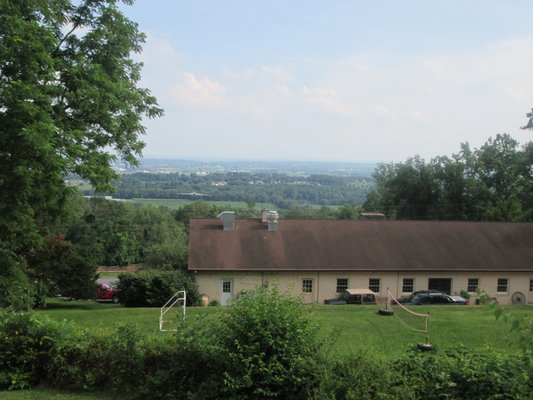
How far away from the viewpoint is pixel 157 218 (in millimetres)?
88625

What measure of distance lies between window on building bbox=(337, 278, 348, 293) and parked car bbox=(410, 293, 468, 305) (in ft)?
14.5

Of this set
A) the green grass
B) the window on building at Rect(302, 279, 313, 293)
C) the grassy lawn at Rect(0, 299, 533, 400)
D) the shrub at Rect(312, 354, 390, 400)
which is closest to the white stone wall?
the window on building at Rect(302, 279, 313, 293)

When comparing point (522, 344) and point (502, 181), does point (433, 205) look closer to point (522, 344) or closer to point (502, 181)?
point (502, 181)

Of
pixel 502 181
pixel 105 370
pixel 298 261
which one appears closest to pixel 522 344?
pixel 105 370

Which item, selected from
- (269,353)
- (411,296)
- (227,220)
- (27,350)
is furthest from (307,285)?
(269,353)

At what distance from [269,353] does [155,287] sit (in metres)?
23.3

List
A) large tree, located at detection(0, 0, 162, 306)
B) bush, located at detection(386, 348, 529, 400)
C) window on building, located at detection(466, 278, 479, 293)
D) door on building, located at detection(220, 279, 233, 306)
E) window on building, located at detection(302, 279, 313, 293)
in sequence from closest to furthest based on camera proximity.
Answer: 1. bush, located at detection(386, 348, 529, 400)
2. large tree, located at detection(0, 0, 162, 306)
3. door on building, located at detection(220, 279, 233, 306)
4. window on building, located at detection(302, 279, 313, 293)
5. window on building, located at detection(466, 278, 479, 293)

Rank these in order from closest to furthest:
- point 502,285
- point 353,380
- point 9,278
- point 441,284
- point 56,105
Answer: point 353,380, point 56,105, point 9,278, point 441,284, point 502,285

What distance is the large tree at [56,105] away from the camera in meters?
12.0

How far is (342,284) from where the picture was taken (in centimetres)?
3378

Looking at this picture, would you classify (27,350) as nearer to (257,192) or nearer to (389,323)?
(389,323)

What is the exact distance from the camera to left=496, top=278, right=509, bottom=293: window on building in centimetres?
3497

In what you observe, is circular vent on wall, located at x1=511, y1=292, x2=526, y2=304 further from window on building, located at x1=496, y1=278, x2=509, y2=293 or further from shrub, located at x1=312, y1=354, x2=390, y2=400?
shrub, located at x1=312, y1=354, x2=390, y2=400

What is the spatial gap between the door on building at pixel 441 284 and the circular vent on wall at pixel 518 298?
4.40 m
